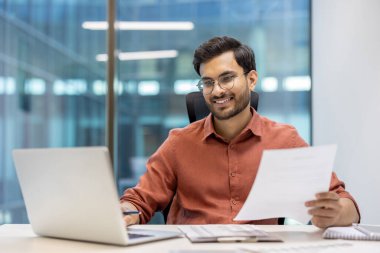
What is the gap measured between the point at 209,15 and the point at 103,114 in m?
1.00

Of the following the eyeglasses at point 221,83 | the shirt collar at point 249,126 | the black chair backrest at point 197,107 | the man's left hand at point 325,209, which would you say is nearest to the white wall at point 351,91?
the black chair backrest at point 197,107

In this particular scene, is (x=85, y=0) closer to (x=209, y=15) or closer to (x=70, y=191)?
(x=209, y=15)

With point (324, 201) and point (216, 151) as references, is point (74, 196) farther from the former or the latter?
point (216, 151)

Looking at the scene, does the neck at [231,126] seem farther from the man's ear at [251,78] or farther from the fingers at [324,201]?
the fingers at [324,201]

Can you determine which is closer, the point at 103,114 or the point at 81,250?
the point at 81,250

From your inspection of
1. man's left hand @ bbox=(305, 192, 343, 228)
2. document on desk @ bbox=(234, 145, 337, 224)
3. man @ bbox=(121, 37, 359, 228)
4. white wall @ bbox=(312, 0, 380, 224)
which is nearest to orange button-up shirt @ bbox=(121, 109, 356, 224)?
man @ bbox=(121, 37, 359, 228)

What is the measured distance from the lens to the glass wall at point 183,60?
3414mm

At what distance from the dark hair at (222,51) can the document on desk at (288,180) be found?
739 mm

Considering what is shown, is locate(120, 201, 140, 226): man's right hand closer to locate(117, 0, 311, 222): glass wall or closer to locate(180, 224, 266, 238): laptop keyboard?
locate(180, 224, 266, 238): laptop keyboard

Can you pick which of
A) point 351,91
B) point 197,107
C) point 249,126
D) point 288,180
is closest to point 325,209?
point 288,180

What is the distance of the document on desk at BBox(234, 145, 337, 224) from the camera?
1.24 m

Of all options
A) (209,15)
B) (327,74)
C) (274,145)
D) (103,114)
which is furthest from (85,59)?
(274,145)

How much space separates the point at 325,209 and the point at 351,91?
1.95 meters

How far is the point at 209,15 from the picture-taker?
3.45 metres
